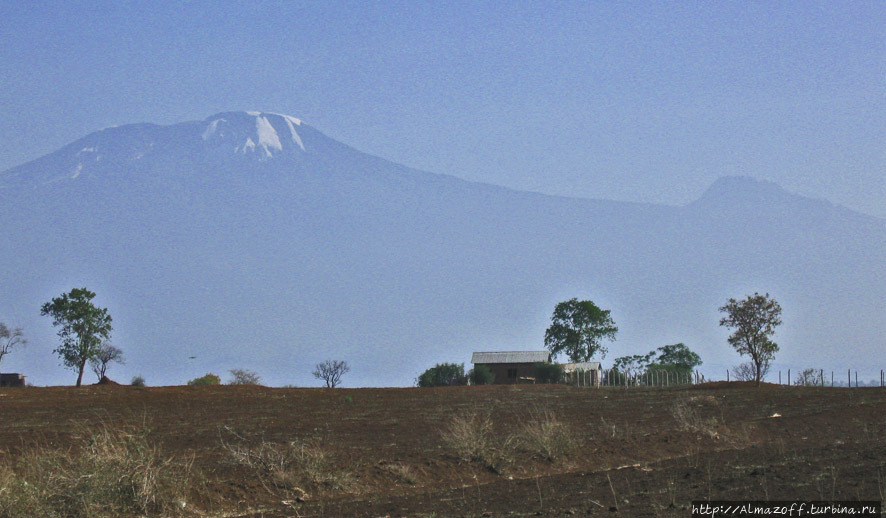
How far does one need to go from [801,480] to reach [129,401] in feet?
116

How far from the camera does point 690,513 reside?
13469 mm

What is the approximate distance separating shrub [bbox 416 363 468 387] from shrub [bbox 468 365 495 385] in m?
4.55

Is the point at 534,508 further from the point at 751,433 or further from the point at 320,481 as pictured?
the point at 751,433

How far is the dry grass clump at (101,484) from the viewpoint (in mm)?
14977

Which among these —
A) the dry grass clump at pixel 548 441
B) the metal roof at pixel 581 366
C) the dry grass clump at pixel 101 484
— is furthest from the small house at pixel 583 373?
the dry grass clump at pixel 101 484

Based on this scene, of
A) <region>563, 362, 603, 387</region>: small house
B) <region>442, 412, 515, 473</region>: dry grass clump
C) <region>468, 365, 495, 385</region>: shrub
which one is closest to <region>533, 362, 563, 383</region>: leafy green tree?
<region>563, 362, 603, 387</region>: small house

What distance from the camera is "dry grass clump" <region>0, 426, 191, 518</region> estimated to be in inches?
590

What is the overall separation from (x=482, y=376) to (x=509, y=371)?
392 cm

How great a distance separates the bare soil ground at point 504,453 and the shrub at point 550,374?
31172 mm

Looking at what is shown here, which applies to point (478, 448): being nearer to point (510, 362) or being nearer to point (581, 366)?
point (581, 366)

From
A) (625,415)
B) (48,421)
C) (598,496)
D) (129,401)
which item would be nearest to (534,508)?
(598,496)

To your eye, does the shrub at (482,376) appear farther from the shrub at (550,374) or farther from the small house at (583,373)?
the small house at (583,373)

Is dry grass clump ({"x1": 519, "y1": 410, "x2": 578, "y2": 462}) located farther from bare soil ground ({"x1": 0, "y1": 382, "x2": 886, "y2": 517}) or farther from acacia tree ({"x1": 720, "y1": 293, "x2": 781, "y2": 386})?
acacia tree ({"x1": 720, "y1": 293, "x2": 781, "y2": 386})

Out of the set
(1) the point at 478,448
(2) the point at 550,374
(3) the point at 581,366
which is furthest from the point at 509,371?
(1) the point at 478,448
